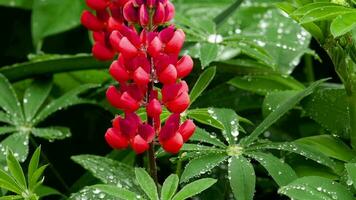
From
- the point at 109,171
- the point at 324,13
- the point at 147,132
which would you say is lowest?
the point at 109,171

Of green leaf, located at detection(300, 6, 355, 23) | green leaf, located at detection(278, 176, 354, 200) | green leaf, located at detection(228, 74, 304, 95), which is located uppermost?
green leaf, located at detection(300, 6, 355, 23)

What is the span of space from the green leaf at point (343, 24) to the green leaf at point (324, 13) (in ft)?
0.05

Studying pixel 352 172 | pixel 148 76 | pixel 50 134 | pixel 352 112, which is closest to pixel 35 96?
pixel 50 134

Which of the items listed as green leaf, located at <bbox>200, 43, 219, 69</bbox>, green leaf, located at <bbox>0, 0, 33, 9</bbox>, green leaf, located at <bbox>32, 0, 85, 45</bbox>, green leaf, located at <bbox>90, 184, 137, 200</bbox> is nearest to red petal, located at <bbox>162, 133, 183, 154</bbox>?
green leaf, located at <bbox>90, 184, 137, 200</bbox>

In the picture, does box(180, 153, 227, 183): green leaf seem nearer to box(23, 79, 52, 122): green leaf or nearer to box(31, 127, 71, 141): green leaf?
box(31, 127, 71, 141): green leaf

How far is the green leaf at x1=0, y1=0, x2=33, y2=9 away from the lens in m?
2.35

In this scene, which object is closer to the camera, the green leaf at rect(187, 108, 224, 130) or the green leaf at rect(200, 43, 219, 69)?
the green leaf at rect(187, 108, 224, 130)

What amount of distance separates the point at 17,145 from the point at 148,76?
1.62 ft

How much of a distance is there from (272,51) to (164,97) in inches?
27.7

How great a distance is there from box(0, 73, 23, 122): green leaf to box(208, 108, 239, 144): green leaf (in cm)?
48

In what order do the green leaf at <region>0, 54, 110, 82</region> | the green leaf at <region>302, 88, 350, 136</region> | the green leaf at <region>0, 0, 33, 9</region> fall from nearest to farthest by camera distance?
1. the green leaf at <region>302, 88, 350, 136</region>
2. the green leaf at <region>0, 54, 110, 82</region>
3. the green leaf at <region>0, 0, 33, 9</region>

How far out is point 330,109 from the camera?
5.22ft

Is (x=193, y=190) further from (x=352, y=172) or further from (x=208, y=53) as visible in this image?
(x=208, y=53)

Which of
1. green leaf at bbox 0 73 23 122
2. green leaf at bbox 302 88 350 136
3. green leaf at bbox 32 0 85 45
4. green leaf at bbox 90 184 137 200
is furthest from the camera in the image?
green leaf at bbox 32 0 85 45
